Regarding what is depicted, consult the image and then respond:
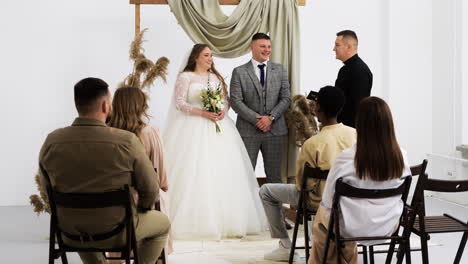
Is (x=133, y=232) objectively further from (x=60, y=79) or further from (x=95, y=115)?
(x=60, y=79)

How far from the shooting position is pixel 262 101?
6059mm

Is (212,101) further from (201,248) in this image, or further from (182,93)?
(201,248)

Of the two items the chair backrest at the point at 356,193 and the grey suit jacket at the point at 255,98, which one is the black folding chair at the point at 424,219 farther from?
the grey suit jacket at the point at 255,98

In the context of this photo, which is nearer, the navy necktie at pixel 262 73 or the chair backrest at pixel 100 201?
the chair backrest at pixel 100 201

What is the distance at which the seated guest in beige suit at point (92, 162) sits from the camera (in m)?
3.29

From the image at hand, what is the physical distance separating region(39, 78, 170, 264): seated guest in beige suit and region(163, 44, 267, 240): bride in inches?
85.2

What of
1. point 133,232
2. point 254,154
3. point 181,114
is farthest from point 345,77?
point 133,232

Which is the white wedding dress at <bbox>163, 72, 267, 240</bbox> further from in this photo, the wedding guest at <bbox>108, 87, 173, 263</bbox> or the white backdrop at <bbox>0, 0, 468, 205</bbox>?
the white backdrop at <bbox>0, 0, 468, 205</bbox>

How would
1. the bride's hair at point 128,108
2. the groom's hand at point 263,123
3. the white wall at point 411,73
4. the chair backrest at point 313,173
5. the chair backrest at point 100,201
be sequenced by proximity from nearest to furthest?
the chair backrest at point 100,201 → the chair backrest at point 313,173 → the bride's hair at point 128,108 → the groom's hand at point 263,123 → the white wall at point 411,73

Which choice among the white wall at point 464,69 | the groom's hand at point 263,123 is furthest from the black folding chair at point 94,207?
the white wall at point 464,69

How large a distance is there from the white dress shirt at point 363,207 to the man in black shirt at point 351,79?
2193 mm

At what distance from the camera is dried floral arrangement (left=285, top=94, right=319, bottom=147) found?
5.95m

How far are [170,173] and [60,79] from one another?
2460mm

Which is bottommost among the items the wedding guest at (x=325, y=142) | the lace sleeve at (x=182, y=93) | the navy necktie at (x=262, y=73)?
the wedding guest at (x=325, y=142)
